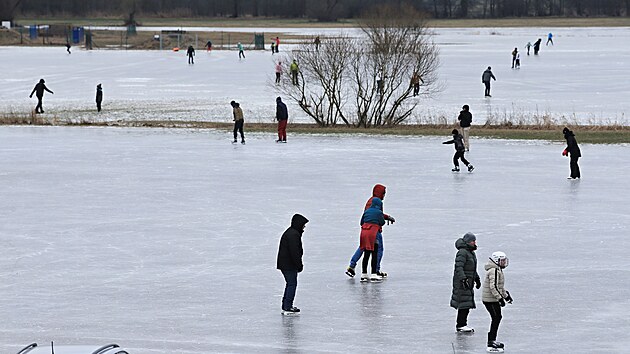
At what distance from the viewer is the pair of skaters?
33.2ft

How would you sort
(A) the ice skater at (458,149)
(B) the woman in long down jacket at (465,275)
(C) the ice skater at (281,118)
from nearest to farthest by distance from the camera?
(B) the woman in long down jacket at (465,275), (A) the ice skater at (458,149), (C) the ice skater at (281,118)

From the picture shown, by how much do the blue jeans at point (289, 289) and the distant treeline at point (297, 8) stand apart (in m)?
123

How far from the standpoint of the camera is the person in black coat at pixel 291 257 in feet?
37.2

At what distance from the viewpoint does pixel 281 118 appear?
2648 cm

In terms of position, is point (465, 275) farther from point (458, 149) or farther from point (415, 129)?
point (415, 129)

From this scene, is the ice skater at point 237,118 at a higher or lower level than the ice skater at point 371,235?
higher

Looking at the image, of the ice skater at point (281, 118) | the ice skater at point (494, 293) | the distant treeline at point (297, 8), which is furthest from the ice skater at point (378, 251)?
the distant treeline at point (297, 8)

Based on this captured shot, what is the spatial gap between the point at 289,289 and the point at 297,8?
136 m

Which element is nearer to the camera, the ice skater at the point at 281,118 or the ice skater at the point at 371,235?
the ice skater at the point at 371,235

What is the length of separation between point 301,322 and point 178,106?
26.6 m

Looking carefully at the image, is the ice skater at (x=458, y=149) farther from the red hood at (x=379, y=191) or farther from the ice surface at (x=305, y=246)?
the red hood at (x=379, y=191)

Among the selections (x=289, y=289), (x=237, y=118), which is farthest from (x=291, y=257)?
(x=237, y=118)

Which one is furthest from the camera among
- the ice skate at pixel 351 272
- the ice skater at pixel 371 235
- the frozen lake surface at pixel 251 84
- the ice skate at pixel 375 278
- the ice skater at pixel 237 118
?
the frozen lake surface at pixel 251 84

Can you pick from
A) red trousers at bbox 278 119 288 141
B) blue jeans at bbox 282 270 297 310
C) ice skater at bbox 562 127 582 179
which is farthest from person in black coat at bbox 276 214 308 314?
red trousers at bbox 278 119 288 141
